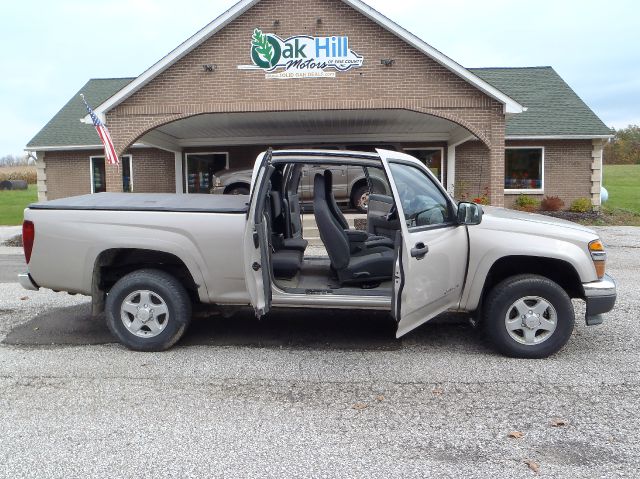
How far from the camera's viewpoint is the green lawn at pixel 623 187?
82.1 feet

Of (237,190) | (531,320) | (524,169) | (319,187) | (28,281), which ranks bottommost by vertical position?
(531,320)

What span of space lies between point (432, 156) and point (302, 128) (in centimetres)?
494

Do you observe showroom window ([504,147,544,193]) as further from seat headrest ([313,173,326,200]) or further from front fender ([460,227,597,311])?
seat headrest ([313,173,326,200])

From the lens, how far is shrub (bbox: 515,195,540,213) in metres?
19.7

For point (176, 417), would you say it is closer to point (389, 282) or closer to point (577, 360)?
point (389, 282)

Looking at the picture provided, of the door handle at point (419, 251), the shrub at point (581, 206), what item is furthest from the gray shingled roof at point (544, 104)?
the door handle at point (419, 251)

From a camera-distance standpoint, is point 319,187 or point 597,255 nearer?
point 597,255

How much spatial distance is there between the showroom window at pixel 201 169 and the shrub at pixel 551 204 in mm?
11004

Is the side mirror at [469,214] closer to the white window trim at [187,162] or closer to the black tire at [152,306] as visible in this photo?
the black tire at [152,306]

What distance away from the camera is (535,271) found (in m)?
5.56

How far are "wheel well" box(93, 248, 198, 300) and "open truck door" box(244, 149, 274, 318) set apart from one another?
2.74 feet

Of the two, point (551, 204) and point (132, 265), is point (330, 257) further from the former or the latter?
point (551, 204)

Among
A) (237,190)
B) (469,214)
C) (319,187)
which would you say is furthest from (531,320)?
(237,190)

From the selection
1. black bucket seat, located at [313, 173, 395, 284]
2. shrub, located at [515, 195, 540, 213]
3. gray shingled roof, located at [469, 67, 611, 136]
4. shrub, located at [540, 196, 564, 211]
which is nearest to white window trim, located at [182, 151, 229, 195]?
gray shingled roof, located at [469, 67, 611, 136]
